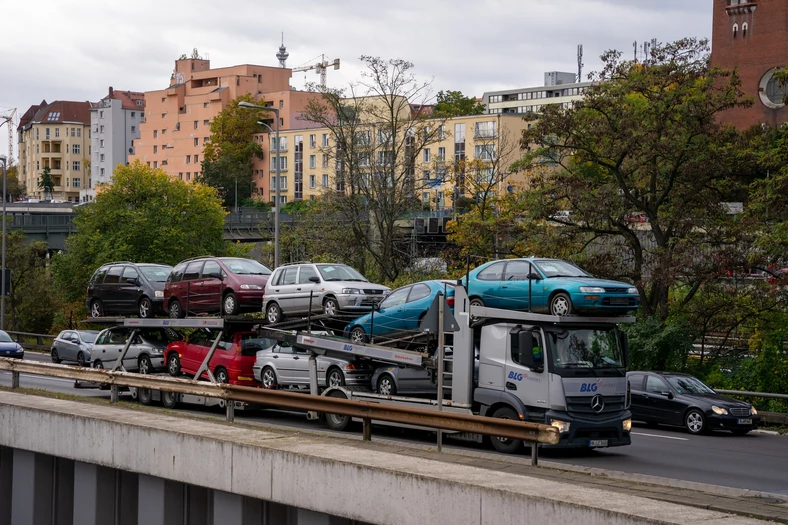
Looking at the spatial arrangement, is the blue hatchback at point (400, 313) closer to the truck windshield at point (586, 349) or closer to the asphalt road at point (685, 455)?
the asphalt road at point (685, 455)

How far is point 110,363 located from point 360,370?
933 centimetres

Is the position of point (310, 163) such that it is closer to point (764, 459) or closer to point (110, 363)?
point (110, 363)

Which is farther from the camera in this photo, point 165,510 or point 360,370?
point 360,370

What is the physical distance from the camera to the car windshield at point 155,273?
26.2 m

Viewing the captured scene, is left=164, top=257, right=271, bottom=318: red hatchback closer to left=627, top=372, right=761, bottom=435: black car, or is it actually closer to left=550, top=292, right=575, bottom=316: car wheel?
left=550, top=292, right=575, bottom=316: car wheel

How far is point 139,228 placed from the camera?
56875mm

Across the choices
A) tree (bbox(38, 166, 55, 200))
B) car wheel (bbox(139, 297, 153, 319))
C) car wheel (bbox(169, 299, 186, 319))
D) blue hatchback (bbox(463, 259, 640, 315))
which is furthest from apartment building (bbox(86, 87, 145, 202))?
blue hatchback (bbox(463, 259, 640, 315))

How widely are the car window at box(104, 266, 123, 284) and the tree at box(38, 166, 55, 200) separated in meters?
160

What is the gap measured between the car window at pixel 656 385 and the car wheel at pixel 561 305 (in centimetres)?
703

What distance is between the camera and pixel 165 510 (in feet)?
44.3

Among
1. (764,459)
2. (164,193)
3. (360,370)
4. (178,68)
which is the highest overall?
(178,68)

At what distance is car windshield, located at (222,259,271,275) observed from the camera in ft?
78.4

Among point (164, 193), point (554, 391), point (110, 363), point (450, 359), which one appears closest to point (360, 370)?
point (450, 359)

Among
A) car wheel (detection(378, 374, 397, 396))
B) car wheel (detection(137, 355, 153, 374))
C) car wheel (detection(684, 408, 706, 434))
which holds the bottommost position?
car wheel (detection(684, 408, 706, 434))
